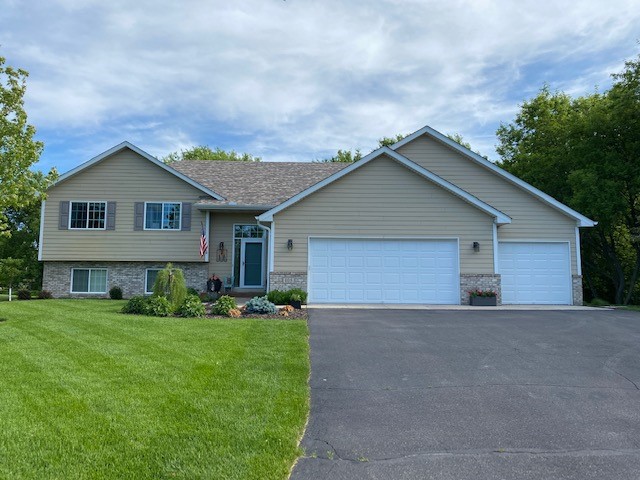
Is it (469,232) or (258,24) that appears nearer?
(258,24)

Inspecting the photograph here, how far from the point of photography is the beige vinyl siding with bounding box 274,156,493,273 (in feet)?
47.8

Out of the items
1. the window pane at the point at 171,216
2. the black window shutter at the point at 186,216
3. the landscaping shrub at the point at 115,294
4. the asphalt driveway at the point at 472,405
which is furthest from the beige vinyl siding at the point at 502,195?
the landscaping shrub at the point at 115,294

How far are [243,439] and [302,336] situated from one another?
4.70m

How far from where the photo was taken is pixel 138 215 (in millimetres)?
16688

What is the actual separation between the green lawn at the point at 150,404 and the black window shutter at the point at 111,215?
29.0 feet

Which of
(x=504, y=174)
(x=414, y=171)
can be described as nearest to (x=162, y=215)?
(x=414, y=171)

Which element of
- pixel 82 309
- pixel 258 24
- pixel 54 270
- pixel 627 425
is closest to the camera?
pixel 627 425

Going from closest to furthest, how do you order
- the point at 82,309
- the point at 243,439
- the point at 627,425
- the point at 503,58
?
the point at 243,439, the point at 627,425, the point at 82,309, the point at 503,58

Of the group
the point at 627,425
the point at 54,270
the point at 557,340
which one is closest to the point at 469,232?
the point at 557,340

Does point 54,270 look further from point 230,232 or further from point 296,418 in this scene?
point 296,418

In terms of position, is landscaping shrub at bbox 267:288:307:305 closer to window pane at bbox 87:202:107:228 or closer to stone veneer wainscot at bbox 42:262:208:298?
stone veneer wainscot at bbox 42:262:208:298

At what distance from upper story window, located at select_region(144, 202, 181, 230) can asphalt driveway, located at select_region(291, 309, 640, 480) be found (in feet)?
32.8

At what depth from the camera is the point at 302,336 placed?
843 centimetres

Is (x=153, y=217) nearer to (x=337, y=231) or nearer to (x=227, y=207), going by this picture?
(x=227, y=207)
